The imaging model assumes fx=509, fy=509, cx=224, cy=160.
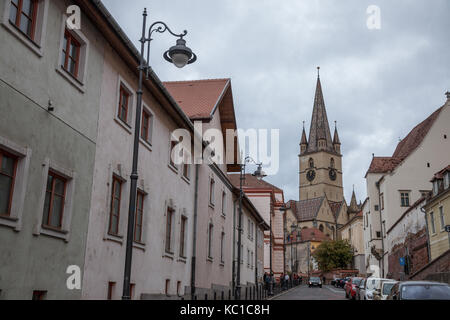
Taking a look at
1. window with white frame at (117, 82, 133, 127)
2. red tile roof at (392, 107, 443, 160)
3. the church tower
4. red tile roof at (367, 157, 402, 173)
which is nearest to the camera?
window with white frame at (117, 82, 133, 127)

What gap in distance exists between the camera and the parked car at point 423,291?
13.1m

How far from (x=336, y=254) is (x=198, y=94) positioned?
75.3 meters

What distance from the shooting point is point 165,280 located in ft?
63.8

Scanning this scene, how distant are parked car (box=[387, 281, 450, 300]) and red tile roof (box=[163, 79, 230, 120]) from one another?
13.8 meters

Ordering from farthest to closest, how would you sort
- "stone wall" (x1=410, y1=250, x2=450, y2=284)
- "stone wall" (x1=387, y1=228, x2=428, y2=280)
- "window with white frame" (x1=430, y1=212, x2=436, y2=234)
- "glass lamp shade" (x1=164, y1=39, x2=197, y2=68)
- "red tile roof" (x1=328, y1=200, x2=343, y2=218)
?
"red tile roof" (x1=328, y1=200, x2=343, y2=218), "stone wall" (x1=387, y1=228, x2=428, y2=280), "window with white frame" (x1=430, y1=212, x2=436, y2=234), "stone wall" (x1=410, y1=250, x2=450, y2=284), "glass lamp shade" (x1=164, y1=39, x2=197, y2=68)

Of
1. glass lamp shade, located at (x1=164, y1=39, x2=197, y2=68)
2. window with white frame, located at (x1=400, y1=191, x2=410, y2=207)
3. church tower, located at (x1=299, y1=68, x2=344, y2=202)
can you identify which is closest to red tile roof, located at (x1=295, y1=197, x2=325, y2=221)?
church tower, located at (x1=299, y1=68, x2=344, y2=202)

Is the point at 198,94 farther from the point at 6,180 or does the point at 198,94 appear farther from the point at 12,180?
the point at 6,180

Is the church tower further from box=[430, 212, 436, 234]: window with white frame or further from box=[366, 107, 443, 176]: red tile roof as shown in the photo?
box=[430, 212, 436, 234]: window with white frame

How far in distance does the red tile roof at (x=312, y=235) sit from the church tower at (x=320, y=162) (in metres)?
20.2

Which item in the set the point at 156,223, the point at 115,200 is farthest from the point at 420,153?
the point at 115,200

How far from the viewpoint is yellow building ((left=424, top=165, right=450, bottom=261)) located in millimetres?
33000

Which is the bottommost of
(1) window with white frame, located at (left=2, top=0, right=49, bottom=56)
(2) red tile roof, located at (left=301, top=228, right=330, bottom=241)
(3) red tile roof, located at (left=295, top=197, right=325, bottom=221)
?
(1) window with white frame, located at (left=2, top=0, right=49, bottom=56)

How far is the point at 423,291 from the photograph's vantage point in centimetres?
1345

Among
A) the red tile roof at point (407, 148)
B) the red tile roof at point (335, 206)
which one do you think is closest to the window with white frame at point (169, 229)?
the red tile roof at point (407, 148)
